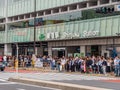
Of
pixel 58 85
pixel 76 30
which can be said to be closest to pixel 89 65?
pixel 58 85

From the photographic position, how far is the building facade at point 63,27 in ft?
175

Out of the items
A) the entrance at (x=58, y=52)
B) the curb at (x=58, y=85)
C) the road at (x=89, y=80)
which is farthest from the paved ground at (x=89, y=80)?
the entrance at (x=58, y=52)

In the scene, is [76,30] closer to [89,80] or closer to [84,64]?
[84,64]

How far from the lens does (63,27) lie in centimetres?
6169

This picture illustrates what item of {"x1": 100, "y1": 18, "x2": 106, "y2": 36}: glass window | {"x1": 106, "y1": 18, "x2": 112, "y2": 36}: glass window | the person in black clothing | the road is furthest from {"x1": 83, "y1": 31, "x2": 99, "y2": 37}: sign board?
the road

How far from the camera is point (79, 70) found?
38656 millimetres

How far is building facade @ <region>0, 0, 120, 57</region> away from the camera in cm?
5338

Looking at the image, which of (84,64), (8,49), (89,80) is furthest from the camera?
(8,49)

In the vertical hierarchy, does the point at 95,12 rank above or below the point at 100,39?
above

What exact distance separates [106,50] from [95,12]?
685 centimetres

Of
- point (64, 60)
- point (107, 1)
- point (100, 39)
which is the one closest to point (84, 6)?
point (107, 1)

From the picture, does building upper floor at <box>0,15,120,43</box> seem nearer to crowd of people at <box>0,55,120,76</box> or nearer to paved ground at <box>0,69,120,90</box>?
crowd of people at <box>0,55,120,76</box>

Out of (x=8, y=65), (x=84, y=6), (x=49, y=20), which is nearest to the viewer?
(x=8, y=65)

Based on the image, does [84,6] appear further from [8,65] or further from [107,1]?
[8,65]
